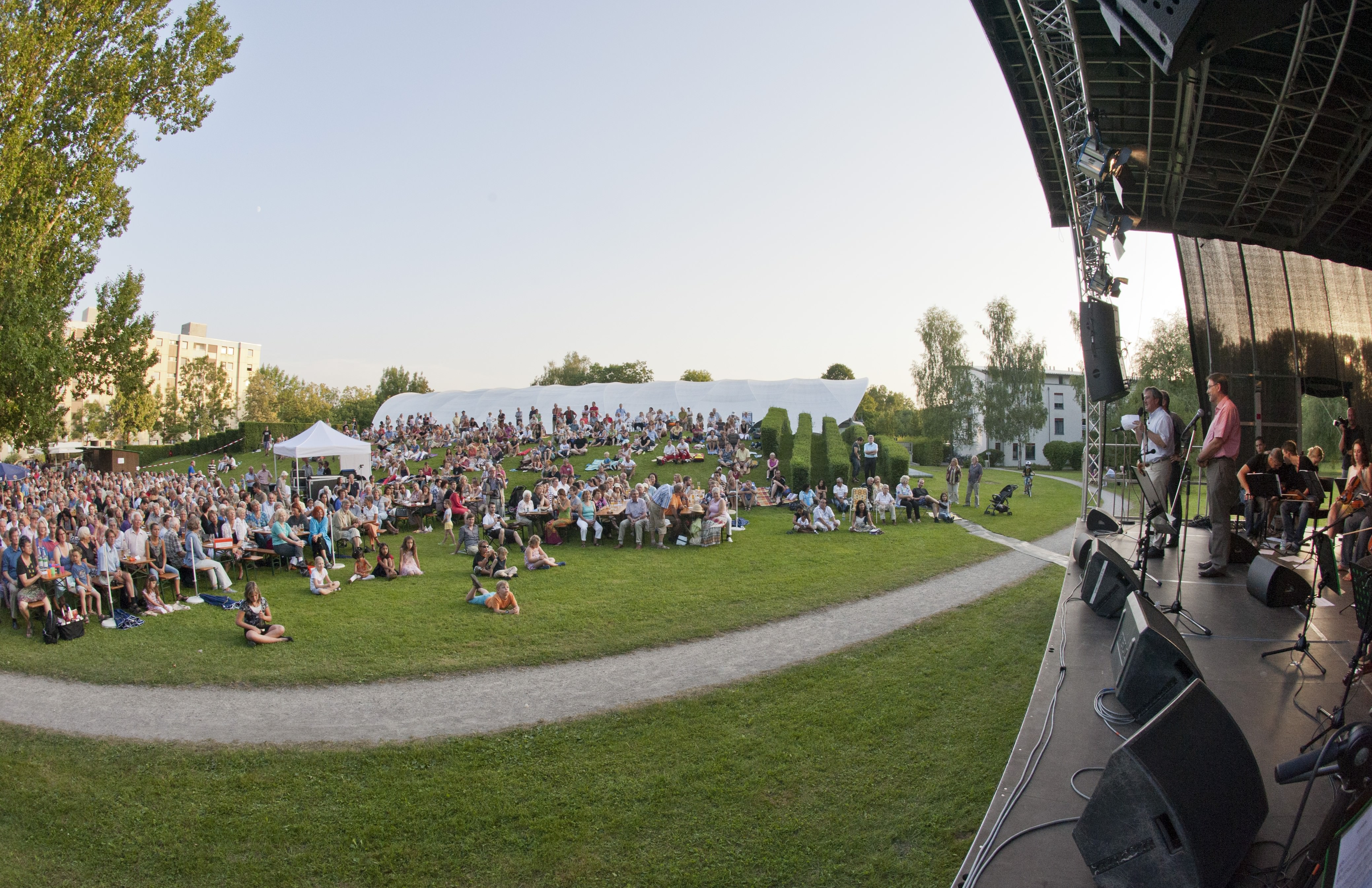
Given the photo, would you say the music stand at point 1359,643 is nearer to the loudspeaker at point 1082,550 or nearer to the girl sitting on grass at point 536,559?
the loudspeaker at point 1082,550

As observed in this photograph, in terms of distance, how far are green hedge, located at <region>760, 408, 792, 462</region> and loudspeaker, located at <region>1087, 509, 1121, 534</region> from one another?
1568 centimetres

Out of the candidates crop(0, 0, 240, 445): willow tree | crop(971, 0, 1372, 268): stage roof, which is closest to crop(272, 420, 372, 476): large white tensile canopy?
crop(0, 0, 240, 445): willow tree

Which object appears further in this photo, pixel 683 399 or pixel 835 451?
pixel 683 399

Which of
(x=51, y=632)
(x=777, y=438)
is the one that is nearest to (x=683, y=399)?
(x=777, y=438)

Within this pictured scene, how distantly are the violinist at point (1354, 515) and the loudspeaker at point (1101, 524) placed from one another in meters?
2.05

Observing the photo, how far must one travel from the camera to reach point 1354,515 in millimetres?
6336

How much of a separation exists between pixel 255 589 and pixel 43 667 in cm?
203

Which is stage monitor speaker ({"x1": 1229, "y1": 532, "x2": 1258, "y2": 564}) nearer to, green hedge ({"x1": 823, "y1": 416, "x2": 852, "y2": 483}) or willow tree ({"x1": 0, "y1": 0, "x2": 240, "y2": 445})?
green hedge ({"x1": 823, "y1": 416, "x2": 852, "y2": 483})

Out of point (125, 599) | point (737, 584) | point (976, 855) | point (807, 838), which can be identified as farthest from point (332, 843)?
point (125, 599)

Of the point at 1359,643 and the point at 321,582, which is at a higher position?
the point at 1359,643

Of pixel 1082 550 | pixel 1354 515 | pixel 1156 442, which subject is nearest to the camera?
pixel 1156 442

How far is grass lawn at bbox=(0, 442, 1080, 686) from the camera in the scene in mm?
7328

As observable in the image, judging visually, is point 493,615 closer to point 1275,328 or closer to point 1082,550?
point 1082,550

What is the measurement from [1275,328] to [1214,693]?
12.1 meters
